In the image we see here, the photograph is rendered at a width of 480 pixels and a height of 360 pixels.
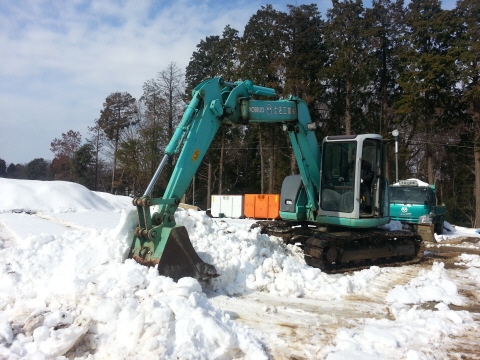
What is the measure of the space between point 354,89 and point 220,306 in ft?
86.9

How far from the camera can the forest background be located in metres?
26.0

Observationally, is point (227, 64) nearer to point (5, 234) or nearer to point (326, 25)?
point (326, 25)

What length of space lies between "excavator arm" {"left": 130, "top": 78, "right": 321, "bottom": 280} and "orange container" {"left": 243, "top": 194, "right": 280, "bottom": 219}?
1307 cm

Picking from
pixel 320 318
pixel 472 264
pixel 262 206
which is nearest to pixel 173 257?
pixel 320 318

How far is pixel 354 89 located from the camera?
95.9 ft

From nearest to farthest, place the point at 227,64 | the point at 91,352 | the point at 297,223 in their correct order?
the point at 91,352, the point at 297,223, the point at 227,64

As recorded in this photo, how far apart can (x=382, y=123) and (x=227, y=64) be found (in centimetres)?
1278

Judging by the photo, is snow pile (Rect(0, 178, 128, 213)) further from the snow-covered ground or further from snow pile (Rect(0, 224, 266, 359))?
snow pile (Rect(0, 224, 266, 359))

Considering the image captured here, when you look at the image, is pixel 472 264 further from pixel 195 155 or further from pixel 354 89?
pixel 354 89

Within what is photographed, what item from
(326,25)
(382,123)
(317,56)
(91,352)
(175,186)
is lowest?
(91,352)

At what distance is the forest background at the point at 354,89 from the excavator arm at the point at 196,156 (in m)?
14.9

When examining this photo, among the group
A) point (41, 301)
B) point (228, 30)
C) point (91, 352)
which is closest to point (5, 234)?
point (41, 301)

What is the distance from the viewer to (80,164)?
161 ft

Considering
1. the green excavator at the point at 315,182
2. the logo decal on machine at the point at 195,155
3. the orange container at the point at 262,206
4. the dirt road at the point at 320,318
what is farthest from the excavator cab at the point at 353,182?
the orange container at the point at 262,206
